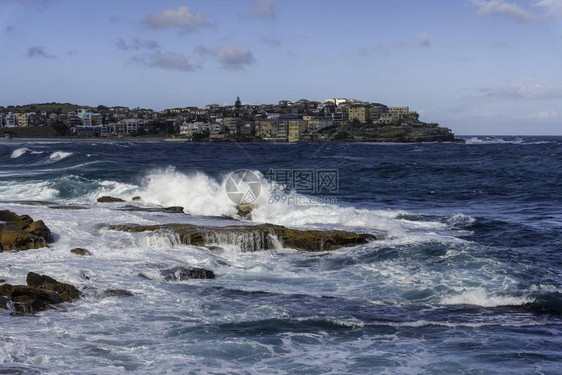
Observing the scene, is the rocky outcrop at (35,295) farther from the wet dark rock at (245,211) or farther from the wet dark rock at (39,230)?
the wet dark rock at (245,211)

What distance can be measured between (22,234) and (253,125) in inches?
4856

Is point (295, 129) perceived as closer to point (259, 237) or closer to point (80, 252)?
point (259, 237)

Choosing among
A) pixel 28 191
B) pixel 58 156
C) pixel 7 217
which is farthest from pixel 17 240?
pixel 58 156

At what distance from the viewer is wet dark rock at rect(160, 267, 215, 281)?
1382 cm

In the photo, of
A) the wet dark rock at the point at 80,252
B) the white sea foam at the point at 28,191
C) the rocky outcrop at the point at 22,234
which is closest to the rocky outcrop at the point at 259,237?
the rocky outcrop at the point at 22,234

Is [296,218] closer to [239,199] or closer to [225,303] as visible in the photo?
[239,199]

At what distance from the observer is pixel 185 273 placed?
45.9 feet

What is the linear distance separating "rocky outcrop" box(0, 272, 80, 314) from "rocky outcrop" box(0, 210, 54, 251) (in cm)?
380

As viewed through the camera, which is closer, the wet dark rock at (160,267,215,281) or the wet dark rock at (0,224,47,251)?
the wet dark rock at (160,267,215,281)

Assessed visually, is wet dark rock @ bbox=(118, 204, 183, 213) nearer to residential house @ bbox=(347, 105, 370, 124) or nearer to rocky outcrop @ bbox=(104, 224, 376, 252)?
rocky outcrop @ bbox=(104, 224, 376, 252)

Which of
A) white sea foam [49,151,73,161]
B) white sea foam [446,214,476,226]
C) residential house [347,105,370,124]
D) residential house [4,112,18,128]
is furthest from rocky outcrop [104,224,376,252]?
residential house [4,112,18,128]

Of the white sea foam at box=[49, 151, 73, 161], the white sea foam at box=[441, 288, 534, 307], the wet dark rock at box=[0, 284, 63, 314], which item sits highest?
the white sea foam at box=[49, 151, 73, 161]

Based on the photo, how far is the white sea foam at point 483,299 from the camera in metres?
12.5

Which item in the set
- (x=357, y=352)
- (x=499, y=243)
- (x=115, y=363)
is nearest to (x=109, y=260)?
(x=115, y=363)
